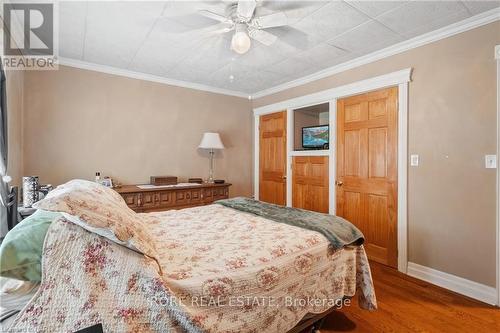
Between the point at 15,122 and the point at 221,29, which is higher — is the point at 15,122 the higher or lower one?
the lower one

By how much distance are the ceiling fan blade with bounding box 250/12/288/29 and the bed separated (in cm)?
167

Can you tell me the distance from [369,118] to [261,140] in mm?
2087

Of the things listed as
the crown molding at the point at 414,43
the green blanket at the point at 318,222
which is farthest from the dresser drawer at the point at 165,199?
the crown molding at the point at 414,43

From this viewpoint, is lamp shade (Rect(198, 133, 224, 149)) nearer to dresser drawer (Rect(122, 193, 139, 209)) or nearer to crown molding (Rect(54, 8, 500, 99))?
crown molding (Rect(54, 8, 500, 99))

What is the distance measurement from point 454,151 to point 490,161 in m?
0.28

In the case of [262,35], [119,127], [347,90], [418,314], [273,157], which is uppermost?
[262,35]

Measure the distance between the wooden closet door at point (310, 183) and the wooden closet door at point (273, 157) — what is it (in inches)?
10.7

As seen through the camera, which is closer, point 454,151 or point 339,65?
point 454,151

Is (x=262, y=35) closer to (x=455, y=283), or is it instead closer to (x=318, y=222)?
(x=318, y=222)

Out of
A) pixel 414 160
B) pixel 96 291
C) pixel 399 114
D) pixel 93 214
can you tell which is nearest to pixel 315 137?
pixel 399 114

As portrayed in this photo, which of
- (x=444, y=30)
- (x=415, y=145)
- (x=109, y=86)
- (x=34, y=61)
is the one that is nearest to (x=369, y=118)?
(x=415, y=145)

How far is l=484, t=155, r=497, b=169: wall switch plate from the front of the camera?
213 centimetres

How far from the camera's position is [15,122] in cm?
257

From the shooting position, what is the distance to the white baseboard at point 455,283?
7.04 feet
